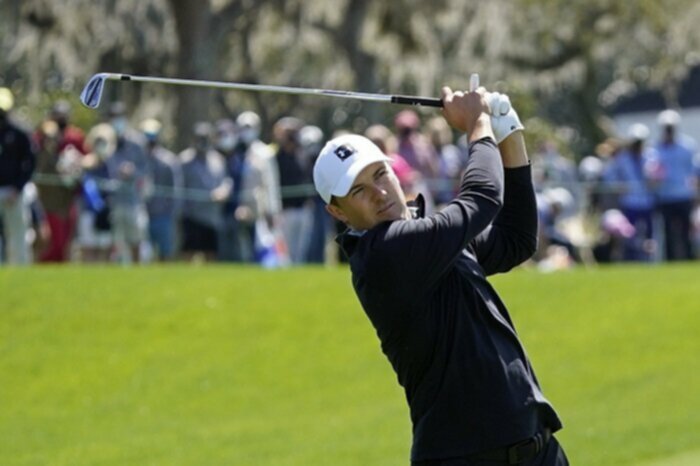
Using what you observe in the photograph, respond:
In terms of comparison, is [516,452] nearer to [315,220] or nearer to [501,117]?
[501,117]

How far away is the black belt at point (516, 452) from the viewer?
4.95 metres

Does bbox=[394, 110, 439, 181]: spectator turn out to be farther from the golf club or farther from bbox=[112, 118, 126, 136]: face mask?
the golf club

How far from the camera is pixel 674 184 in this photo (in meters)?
20.3

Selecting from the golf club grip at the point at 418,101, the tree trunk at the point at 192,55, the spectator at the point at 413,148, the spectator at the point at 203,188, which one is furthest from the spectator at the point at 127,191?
the golf club grip at the point at 418,101

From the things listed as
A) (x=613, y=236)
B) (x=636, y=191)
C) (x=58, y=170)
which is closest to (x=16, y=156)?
(x=58, y=170)

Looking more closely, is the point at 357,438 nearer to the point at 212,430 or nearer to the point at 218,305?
the point at 212,430

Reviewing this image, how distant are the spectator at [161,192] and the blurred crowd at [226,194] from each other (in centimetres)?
2

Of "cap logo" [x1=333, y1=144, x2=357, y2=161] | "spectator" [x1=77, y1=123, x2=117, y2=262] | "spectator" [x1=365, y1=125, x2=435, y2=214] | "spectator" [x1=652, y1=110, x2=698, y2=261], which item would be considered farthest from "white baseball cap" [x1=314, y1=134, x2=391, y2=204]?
"spectator" [x1=652, y1=110, x2=698, y2=261]

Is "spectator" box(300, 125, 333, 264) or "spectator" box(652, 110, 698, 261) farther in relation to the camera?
"spectator" box(652, 110, 698, 261)

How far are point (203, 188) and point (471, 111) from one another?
13.6 meters

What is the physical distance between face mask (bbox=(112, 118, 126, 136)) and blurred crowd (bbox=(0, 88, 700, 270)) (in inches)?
0.8

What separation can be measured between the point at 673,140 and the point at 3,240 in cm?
878

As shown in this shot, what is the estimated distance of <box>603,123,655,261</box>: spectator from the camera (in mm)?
20625

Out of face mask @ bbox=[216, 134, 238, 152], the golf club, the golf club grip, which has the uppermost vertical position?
the golf club
